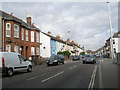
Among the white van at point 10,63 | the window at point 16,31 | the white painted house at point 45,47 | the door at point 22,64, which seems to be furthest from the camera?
the white painted house at point 45,47

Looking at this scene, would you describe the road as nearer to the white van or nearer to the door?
the white van

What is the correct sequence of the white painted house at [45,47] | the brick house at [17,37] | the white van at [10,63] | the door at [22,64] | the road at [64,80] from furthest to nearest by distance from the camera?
the white painted house at [45,47]
the brick house at [17,37]
the door at [22,64]
the white van at [10,63]
the road at [64,80]

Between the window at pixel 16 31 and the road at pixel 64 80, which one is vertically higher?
the window at pixel 16 31

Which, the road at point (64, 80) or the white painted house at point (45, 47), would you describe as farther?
the white painted house at point (45, 47)

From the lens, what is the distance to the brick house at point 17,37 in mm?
25578

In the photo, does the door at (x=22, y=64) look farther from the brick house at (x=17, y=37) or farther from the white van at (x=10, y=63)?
the brick house at (x=17, y=37)

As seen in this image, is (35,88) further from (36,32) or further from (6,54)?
(36,32)

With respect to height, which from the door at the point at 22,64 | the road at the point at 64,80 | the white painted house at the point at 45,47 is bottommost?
the road at the point at 64,80

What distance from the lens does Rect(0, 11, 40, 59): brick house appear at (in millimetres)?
25578

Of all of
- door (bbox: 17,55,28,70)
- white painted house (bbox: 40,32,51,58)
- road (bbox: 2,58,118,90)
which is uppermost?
white painted house (bbox: 40,32,51,58)

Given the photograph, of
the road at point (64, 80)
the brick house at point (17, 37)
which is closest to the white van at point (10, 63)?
the road at point (64, 80)

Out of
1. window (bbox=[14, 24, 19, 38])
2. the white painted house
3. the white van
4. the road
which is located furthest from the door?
the white painted house

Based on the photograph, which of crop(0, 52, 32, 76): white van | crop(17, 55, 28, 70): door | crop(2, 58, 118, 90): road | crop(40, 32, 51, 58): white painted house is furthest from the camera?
crop(40, 32, 51, 58): white painted house

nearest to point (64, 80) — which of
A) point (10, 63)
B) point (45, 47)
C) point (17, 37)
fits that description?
point (10, 63)
